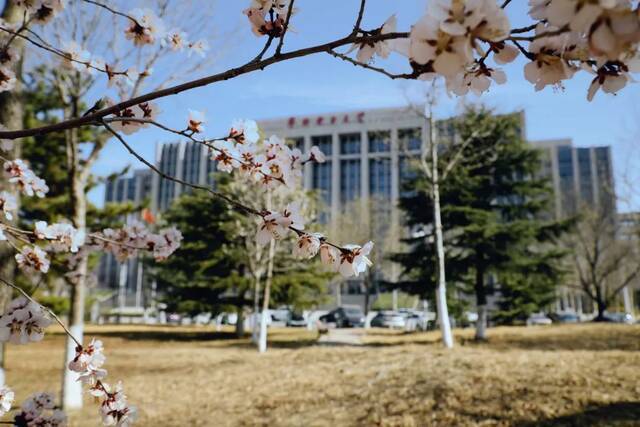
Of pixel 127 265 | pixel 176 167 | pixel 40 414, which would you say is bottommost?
pixel 40 414

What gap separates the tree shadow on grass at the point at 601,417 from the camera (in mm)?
4566

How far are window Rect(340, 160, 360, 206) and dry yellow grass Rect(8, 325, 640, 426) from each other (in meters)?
54.1

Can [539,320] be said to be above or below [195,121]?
below

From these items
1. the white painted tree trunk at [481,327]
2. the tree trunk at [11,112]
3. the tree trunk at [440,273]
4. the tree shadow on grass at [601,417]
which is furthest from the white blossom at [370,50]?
the white painted tree trunk at [481,327]

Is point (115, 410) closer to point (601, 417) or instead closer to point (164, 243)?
point (164, 243)

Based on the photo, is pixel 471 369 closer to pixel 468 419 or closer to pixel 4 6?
pixel 468 419

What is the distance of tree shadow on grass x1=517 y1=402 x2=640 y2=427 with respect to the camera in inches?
180

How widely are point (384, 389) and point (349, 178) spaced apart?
5938 cm

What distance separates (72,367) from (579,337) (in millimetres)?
14839

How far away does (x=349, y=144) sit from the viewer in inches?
2611

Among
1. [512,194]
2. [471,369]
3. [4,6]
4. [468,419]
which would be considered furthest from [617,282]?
[4,6]

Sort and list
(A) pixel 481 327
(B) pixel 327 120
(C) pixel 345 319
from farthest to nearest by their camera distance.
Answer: (B) pixel 327 120 → (C) pixel 345 319 → (A) pixel 481 327

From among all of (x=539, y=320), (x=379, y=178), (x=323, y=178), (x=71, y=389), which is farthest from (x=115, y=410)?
(x=323, y=178)

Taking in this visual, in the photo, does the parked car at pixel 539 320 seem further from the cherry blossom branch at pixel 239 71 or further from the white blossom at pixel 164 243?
the cherry blossom branch at pixel 239 71
